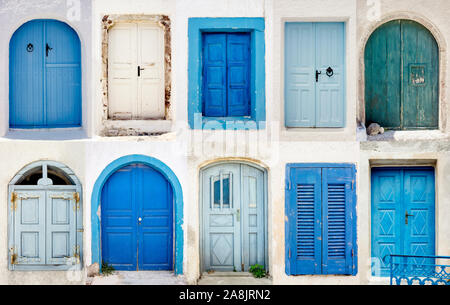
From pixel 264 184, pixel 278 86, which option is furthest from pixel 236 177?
pixel 278 86

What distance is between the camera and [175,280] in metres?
9.70

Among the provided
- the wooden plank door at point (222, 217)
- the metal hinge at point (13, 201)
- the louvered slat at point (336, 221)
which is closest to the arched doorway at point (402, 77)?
the louvered slat at point (336, 221)

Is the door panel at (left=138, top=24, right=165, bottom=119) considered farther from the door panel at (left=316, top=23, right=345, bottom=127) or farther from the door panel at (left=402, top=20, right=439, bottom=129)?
the door panel at (left=402, top=20, right=439, bottom=129)

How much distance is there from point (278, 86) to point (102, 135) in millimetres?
3169

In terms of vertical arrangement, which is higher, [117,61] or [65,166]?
[117,61]

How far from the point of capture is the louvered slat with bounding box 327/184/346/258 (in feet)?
32.1

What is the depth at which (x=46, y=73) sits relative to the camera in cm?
1001

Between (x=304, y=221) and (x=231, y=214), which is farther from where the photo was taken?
(x=231, y=214)

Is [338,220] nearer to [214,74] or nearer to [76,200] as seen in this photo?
[214,74]

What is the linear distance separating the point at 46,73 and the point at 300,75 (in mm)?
4409

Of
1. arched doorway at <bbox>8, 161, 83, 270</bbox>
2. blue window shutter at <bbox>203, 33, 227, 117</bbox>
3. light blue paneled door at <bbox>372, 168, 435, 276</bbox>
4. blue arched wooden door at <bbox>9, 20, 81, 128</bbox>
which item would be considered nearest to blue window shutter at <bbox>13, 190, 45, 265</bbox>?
arched doorway at <bbox>8, 161, 83, 270</bbox>

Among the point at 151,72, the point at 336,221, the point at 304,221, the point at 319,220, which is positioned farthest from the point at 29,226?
the point at 336,221

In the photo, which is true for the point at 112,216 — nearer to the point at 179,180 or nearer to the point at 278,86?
the point at 179,180

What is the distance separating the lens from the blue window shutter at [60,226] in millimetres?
9812
